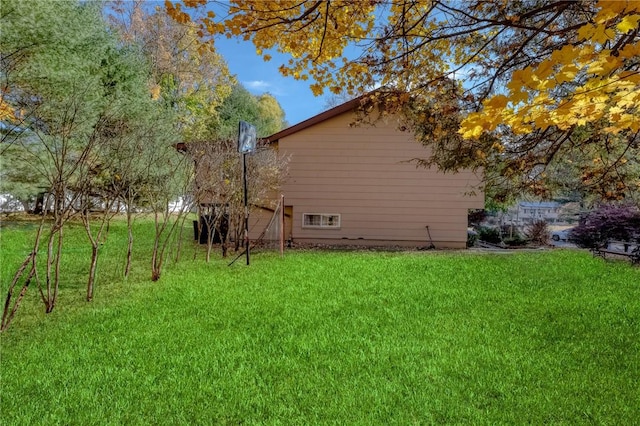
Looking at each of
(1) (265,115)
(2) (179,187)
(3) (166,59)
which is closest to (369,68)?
(2) (179,187)

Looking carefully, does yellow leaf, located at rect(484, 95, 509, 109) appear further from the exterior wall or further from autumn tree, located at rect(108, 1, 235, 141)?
autumn tree, located at rect(108, 1, 235, 141)

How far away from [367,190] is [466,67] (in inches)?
291

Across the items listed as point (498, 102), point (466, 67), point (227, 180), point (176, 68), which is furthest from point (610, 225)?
point (176, 68)

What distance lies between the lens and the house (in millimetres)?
11023

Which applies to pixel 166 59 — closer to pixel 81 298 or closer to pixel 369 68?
pixel 81 298

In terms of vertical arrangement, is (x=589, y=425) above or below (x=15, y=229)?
below

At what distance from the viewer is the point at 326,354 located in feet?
10.6

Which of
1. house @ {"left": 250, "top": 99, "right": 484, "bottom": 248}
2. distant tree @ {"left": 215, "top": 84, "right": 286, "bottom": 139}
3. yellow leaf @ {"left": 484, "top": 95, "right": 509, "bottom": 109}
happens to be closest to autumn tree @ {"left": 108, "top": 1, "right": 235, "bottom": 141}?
distant tree @ {"left": 215, "top": 84, "right": 286, "bottom": 139}

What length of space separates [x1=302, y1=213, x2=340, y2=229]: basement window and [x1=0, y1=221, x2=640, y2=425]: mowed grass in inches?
209

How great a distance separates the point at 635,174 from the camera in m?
4.05

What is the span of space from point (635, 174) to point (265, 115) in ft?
84.7

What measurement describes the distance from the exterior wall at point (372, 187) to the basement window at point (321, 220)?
13 centimetres

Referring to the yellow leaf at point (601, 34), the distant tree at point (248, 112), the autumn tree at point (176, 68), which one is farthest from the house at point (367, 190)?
the distant tree at point (248, 112)

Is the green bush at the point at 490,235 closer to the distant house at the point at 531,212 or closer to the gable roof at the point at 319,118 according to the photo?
the distant house at the point at 531,212
